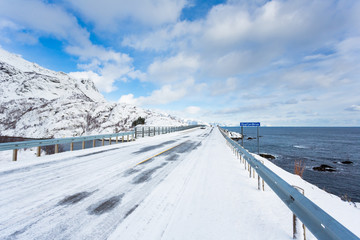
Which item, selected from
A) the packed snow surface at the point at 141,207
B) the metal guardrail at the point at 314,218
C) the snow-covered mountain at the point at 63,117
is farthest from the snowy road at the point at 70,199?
the snow-covered mountain at the point at 63,117

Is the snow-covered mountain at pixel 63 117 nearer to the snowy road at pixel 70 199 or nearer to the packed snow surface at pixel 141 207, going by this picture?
the snowy road at pixel 70 199

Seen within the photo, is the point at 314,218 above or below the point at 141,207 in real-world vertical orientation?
above

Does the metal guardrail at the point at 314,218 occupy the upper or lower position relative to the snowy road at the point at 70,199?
upper

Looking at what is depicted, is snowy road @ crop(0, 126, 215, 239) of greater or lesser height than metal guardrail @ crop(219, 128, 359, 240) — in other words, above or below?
below

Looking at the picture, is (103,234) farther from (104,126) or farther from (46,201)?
(104,126)

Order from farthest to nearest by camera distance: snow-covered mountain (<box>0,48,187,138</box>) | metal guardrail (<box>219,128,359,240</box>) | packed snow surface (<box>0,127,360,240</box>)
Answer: snow-covered mountain (<box>0,48,187,138</box>) → packed snow surface (<box>0,127,360,240</box>) → metal guardrail (<box>219,128,359,240</box>)

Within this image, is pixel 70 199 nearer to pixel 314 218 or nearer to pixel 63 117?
pixel 314 218

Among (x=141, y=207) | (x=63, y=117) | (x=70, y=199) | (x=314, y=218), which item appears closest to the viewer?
(x=314, y=218)

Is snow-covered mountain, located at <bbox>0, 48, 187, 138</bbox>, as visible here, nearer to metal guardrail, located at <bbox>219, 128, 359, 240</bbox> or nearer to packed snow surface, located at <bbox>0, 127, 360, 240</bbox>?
packed snow surface, located at <bbox>0, 127, 360, 240</bbox>

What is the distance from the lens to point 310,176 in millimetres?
21422

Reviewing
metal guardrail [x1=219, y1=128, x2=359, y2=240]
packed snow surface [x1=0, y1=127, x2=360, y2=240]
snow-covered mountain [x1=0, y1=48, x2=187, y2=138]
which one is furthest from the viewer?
snow-covered mountain [x1=0, y1=48, x2=187, y2=138]

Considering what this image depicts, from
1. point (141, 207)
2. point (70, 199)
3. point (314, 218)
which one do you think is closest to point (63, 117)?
point (70, 199)

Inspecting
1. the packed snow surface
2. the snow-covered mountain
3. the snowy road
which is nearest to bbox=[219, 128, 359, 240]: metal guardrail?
the packed snow surface

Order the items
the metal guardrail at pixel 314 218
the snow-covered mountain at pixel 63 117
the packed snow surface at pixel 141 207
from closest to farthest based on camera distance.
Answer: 1. the metal guardrail at pixel 314 218
2. the packed snow surface at pixel 141 207
3. the snow-covered mountain at pixel 63 117
